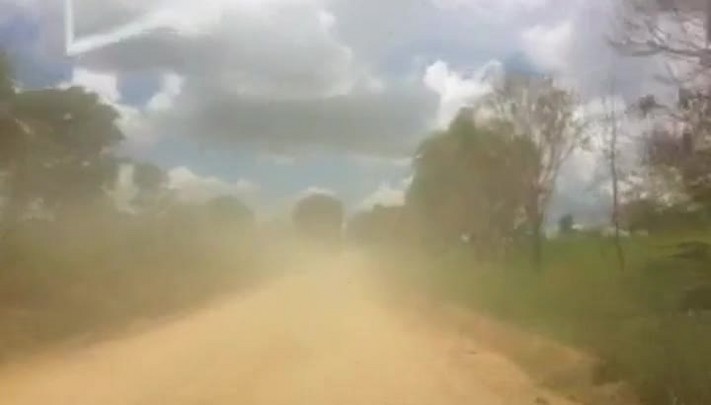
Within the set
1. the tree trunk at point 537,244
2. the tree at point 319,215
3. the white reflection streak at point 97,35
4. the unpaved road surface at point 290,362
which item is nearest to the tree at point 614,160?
the tree trunk at point 537,244

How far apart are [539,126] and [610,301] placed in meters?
0.34

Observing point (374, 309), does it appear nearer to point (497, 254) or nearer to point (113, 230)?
point (497, 254)

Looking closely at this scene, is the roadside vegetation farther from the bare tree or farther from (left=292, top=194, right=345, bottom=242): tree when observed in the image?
the bare tree

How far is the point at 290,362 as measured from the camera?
5.76 feet

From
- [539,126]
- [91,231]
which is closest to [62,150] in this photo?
[91,231]

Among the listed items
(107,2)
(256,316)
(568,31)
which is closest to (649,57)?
(568,31)

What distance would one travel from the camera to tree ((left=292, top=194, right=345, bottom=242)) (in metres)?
1.80

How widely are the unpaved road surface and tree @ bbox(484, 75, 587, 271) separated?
0.82 feet

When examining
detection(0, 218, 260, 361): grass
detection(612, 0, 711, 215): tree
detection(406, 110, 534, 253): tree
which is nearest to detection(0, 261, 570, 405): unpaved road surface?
detection(0, 218, 260, 361): grass

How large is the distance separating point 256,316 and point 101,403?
11.8 inches

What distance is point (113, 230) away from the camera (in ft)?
5.92

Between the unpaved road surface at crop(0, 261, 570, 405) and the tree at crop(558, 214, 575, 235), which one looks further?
the tree at crop(558, 214, 575, 235)

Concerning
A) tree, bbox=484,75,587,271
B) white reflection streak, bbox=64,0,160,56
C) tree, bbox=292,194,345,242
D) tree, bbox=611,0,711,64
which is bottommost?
tree, bbox=292,194,345,242

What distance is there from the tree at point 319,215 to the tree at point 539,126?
13.1 inches
